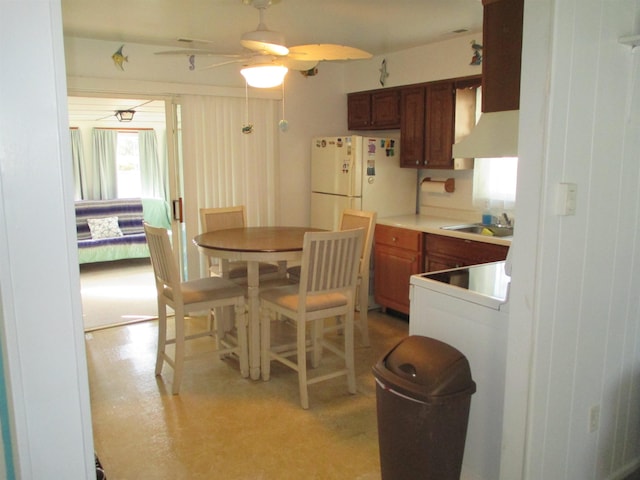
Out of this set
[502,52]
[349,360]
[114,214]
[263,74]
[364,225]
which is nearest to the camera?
[502,52]

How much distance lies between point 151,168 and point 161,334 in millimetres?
5616

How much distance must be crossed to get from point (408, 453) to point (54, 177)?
1565 mm

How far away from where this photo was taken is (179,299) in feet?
10.2

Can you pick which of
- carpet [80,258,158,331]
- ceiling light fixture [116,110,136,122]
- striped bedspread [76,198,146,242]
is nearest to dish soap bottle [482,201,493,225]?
carpet [80,258,158,331]

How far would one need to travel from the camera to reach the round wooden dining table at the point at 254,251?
10.3ft

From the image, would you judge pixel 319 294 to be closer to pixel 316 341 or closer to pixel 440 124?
pixel 316 341

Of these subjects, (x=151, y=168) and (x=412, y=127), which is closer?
(x=412, y=127)

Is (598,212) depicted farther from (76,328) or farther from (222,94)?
(222,94)

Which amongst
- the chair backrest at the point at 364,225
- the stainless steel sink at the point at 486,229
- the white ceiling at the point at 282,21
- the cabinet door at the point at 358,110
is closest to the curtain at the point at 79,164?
the white ceiling at the point at 282,21

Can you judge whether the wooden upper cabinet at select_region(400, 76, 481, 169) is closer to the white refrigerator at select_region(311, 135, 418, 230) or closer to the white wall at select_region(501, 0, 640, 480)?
the white refrigerator at select_region(311, 135, 418, 230)

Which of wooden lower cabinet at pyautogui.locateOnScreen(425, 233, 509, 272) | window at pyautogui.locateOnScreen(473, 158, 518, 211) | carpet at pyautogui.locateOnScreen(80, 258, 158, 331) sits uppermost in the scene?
window at pyautogui.locateOnScreen(473, 158, 518, 211)

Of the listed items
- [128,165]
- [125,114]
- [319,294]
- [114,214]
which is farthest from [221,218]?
[128,165]

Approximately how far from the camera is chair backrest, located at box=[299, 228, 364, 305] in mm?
2893

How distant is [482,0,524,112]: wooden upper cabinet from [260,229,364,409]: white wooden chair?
1.19 metres
